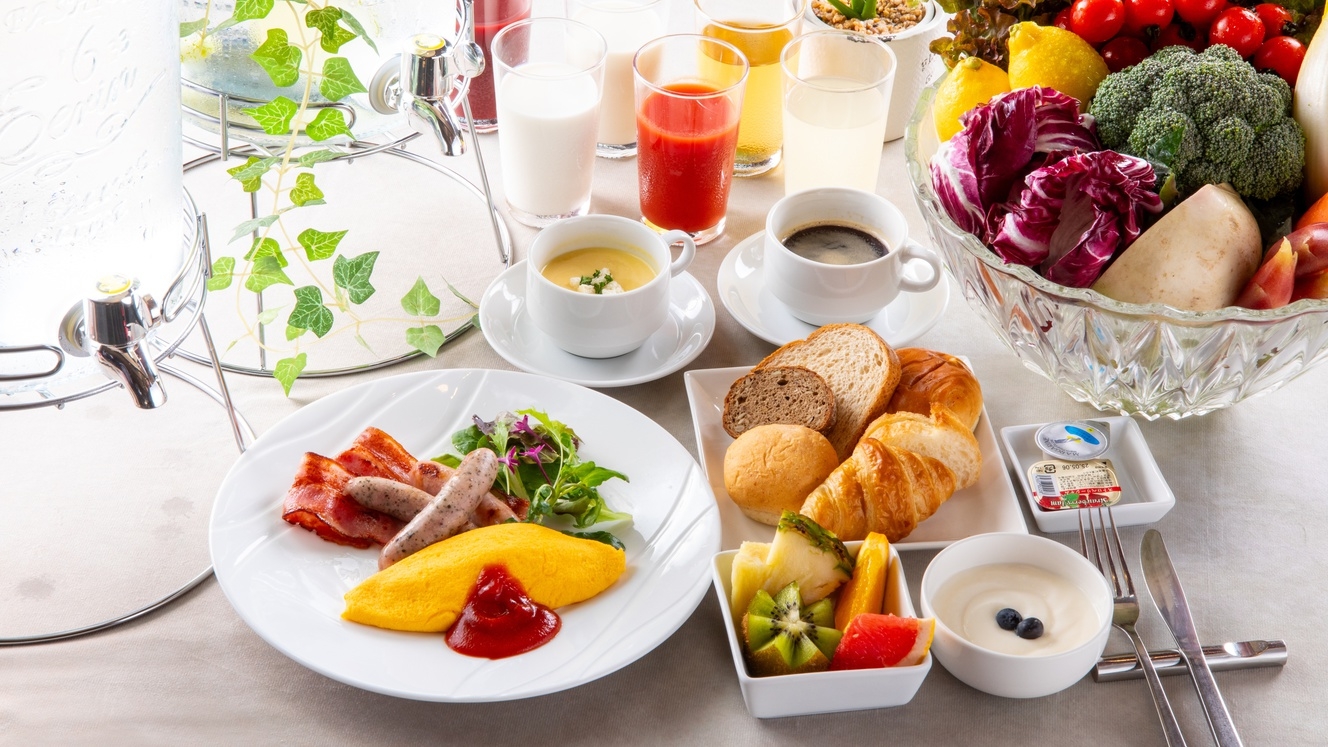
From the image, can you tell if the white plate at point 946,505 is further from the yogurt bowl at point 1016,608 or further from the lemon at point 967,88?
the lemon at point 967,88

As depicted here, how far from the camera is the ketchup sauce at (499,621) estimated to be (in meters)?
0.88

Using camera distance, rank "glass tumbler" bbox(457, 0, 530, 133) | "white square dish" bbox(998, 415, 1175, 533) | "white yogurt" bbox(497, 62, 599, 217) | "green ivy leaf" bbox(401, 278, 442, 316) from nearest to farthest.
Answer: "white square dish" bbox(998, 415, 1175, 533)
"green ivy leaf" bbox(401, 278, 442, 316)
"white yogurt" bbox(497, 62, 599, 217)
"glass tumbler" bbox(457, 0, 530, 133)

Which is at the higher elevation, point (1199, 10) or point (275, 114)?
point (1199, 10)

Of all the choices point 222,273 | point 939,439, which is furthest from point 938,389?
point 222,273

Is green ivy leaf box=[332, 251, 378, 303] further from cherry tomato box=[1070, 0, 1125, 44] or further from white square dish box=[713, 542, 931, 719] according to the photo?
cherry tomato box=[1070, 0, 1125, 44]

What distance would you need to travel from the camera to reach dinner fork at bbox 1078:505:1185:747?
88 cm

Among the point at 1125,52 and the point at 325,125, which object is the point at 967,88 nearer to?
the point at 1125,52

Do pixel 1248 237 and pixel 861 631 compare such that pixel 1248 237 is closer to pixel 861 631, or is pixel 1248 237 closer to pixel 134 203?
pixel 861 631

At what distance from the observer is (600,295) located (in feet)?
3.82

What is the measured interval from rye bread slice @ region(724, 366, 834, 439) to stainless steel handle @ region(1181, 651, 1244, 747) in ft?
1.26

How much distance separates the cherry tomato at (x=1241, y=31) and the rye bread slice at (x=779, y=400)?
0.54 meters

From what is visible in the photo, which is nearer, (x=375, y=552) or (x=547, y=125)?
(x=375, y=552)

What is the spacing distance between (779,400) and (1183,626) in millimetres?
415

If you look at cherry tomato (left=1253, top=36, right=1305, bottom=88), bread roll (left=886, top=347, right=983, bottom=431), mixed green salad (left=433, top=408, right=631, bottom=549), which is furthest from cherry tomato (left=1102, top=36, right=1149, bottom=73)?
mixed green salad (left=433, top=408, right=631, bottom=549)
